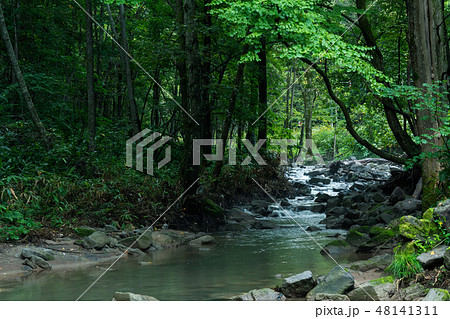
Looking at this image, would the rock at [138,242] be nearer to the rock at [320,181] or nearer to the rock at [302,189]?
the rock at [302,189]

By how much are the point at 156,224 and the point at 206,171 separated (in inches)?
136

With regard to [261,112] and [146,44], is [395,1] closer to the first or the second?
[261,112]

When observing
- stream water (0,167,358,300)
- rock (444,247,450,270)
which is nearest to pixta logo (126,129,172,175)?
stream water (0,167,358,300)

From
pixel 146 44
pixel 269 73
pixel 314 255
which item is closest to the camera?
pixel 314 255

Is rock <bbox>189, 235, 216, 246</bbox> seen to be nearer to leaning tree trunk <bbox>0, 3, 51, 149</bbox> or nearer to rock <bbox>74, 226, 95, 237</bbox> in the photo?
rock <bbox>74, 226, 95, 237</bbox>

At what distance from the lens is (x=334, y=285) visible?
5.04 meters

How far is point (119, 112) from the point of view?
63.4ft

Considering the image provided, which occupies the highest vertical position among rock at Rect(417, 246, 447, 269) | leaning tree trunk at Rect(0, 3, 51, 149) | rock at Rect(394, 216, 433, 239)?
leaning tree trunk at Rect(0, 3, 51, 149)

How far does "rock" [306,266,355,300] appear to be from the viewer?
16.3ft

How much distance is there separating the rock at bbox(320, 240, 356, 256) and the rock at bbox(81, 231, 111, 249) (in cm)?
408

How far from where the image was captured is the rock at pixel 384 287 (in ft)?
15.8

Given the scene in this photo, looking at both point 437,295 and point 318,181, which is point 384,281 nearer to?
point 437,295

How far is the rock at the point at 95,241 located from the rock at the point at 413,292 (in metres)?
5.39
